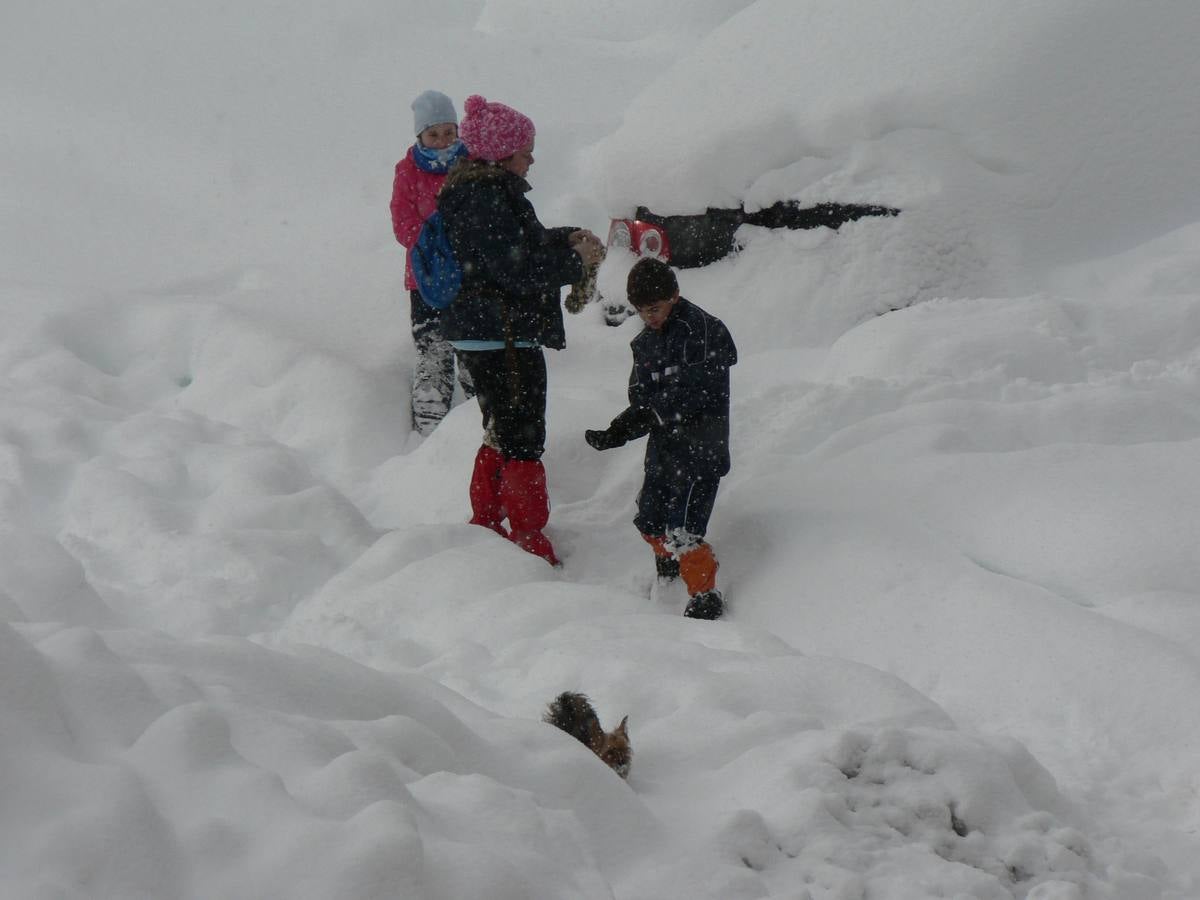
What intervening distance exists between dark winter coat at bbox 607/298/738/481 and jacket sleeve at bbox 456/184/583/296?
510mm

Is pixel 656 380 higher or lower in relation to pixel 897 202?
lower

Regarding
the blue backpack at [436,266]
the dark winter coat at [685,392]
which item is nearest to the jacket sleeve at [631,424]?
the dark winter coat at [685,392]

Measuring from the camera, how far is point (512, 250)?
415 cm

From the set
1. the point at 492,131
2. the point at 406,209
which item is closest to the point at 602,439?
the point at 492,131

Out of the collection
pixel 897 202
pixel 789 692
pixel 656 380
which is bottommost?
pixel 789 692

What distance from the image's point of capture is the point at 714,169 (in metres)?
5.75

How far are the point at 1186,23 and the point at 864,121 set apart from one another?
1656 millimetres

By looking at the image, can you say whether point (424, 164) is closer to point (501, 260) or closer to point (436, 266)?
point (436, 266)

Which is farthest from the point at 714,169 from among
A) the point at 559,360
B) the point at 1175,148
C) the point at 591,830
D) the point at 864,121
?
the point at 591,830

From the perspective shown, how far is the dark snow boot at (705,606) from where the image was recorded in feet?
12.5

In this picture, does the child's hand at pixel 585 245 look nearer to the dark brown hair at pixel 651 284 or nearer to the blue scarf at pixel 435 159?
the dark brown hair at pixel 651 284

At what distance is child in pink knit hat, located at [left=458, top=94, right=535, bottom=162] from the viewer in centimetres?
406

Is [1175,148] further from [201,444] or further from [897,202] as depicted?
[201,444]

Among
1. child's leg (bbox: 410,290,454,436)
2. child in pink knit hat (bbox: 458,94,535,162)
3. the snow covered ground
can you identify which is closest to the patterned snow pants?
child's leg (bbox: 410,290,454,436)
